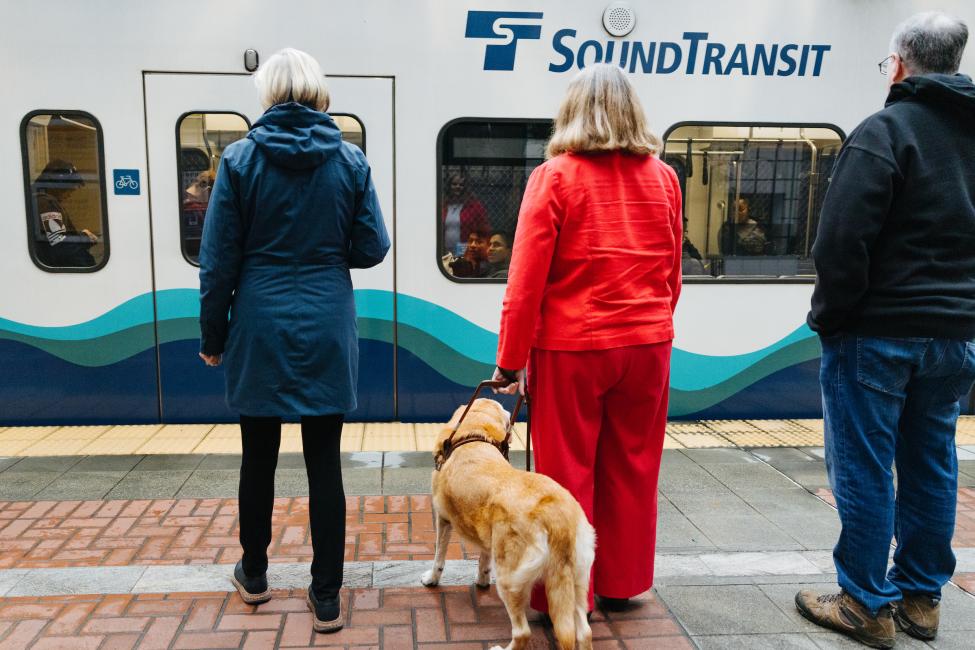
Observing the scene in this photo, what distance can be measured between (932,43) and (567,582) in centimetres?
216

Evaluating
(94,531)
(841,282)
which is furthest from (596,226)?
(94,531)

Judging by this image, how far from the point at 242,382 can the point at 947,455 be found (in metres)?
2.51

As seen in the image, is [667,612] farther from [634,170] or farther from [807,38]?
[807,38]

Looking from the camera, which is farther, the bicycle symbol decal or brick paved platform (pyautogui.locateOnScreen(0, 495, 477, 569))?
the bicycle symbol decal

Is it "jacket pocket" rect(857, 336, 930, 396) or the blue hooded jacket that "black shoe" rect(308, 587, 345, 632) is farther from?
"jacket pocket" rect(857, 336, 930, 396)

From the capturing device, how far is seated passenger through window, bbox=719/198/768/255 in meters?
5.42

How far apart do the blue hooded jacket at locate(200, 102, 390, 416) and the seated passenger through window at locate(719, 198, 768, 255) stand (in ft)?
11.5

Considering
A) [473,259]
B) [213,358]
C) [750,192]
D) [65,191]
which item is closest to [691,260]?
[750,192]

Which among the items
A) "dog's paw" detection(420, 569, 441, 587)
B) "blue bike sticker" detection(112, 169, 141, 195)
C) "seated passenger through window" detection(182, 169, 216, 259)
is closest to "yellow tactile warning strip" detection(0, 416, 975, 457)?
"seated passenger through window" detection(182, 169, 216, 259)

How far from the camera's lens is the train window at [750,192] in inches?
207

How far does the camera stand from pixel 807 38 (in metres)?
5.18

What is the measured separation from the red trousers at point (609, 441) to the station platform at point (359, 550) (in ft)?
0.76

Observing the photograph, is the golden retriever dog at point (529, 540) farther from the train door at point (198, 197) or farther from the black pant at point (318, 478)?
the train door at point (198, 197)

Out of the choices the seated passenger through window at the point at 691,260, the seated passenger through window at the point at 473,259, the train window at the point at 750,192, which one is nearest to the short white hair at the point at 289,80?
the seated passenger through window at the point at 473,259
